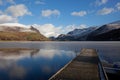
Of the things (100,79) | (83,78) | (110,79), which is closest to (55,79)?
(83,78)

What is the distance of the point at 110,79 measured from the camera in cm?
2492

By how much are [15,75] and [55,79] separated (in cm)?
952

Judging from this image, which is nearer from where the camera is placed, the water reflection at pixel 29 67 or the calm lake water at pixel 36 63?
the water reflection at pixel 29 67

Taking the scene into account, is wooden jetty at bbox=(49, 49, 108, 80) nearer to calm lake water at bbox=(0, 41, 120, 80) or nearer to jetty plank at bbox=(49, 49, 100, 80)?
jetty plank at bbox=(49, 49, 100, 80)

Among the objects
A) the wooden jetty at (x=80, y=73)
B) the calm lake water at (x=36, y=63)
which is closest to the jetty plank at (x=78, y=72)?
the wooden jetty at (x=80, y=73)

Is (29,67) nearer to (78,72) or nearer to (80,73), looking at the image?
(78,72)

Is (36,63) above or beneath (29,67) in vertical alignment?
above

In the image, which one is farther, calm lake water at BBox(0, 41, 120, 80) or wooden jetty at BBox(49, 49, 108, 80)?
calm lake water at BBox(0, 41, 120, 80)

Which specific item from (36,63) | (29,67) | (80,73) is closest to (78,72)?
(80,73)

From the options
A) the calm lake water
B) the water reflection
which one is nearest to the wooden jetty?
the calm lake water

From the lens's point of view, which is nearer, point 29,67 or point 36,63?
point 29,67

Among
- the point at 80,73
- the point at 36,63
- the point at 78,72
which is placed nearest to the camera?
the point at 80,73

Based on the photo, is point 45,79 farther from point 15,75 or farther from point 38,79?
point 15,75

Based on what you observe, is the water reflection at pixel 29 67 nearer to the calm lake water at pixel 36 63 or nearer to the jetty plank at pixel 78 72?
the calm lake water at pixel 36 63
